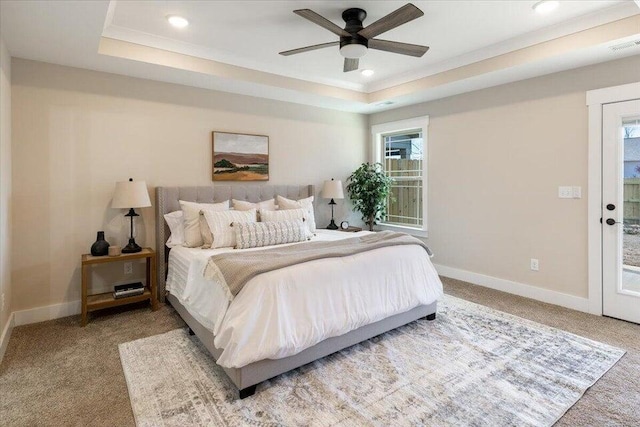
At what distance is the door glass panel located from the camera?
3.16 m

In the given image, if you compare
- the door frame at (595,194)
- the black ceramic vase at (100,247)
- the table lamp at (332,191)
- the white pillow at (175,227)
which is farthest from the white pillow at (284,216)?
the door frame at (595,194)

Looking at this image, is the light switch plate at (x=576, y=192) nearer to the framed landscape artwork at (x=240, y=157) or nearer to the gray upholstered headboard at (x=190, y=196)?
the gray upholstered headboard at (x=190, y=196)

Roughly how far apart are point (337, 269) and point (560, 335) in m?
2.08

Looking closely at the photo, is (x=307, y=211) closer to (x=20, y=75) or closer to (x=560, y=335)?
(x=560, y=335)

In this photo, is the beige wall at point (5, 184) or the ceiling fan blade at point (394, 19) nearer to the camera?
the ceiling fan blade at point (394, 19)

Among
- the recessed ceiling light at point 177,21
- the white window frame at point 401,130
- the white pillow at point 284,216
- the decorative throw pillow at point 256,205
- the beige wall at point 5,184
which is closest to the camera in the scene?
the beige wall at point 5,184

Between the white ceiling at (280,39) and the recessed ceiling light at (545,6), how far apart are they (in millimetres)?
59

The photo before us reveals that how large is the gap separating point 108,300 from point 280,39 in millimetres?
3042

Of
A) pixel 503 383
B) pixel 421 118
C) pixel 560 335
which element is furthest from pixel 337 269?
pixel 421 118

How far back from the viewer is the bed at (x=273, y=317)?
2072 millimetres

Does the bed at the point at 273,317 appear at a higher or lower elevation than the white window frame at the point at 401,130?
lower

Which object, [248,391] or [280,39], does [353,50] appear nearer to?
[280,39]

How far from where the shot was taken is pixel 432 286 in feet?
10.3

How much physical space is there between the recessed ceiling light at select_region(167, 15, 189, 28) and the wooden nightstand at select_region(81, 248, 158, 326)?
7.13 feet
